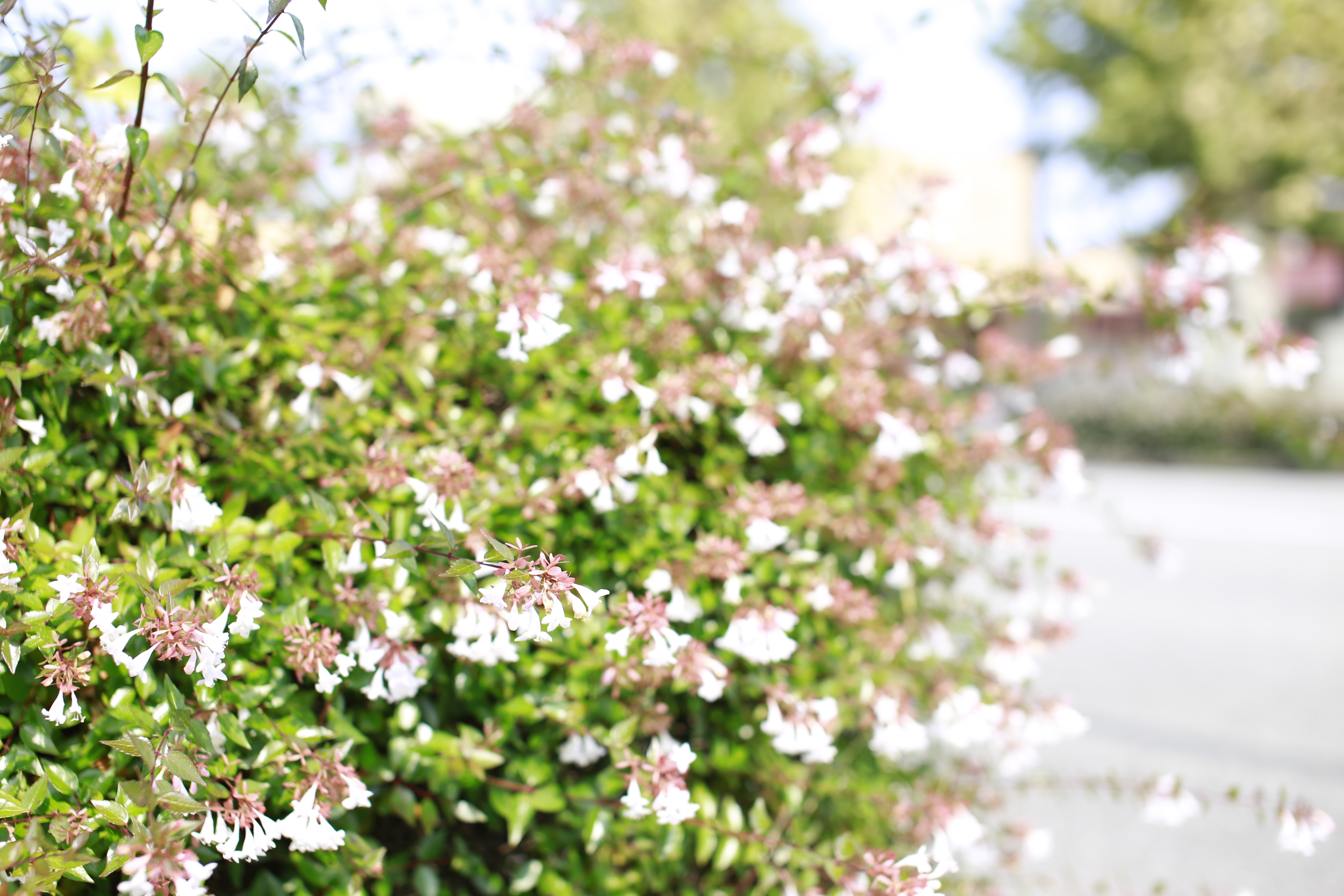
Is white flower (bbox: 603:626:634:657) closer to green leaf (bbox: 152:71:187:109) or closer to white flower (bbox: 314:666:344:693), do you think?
white flower (bbox: 314:666:344:693)

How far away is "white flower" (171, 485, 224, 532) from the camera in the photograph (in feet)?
4.37

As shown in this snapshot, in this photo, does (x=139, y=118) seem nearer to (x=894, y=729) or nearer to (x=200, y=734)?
(x=200, y=734)

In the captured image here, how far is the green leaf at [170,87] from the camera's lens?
120 centimetres

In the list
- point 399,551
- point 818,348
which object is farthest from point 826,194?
point 399,551

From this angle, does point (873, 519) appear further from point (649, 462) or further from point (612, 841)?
point (612, 841)

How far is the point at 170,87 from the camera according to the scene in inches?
48.9

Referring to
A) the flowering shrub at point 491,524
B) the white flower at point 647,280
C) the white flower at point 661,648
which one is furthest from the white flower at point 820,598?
the white flower at point 647,280

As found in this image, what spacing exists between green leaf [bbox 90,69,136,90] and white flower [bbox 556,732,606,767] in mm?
1101

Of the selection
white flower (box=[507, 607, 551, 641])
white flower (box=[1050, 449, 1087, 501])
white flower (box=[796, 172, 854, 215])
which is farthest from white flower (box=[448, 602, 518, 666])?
white flower (box=[1050, 449, 1087, 501])

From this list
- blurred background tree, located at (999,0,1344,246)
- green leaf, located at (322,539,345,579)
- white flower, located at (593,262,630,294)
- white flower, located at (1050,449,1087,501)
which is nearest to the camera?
green leaf, located at (322,539,345,579)

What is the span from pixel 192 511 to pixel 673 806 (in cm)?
79

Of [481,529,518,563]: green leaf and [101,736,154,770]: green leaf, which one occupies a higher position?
[481,529,518,563]: green leaf

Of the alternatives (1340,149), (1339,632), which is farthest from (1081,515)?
(1340,149)

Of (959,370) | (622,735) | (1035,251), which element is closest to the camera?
(622,735)
